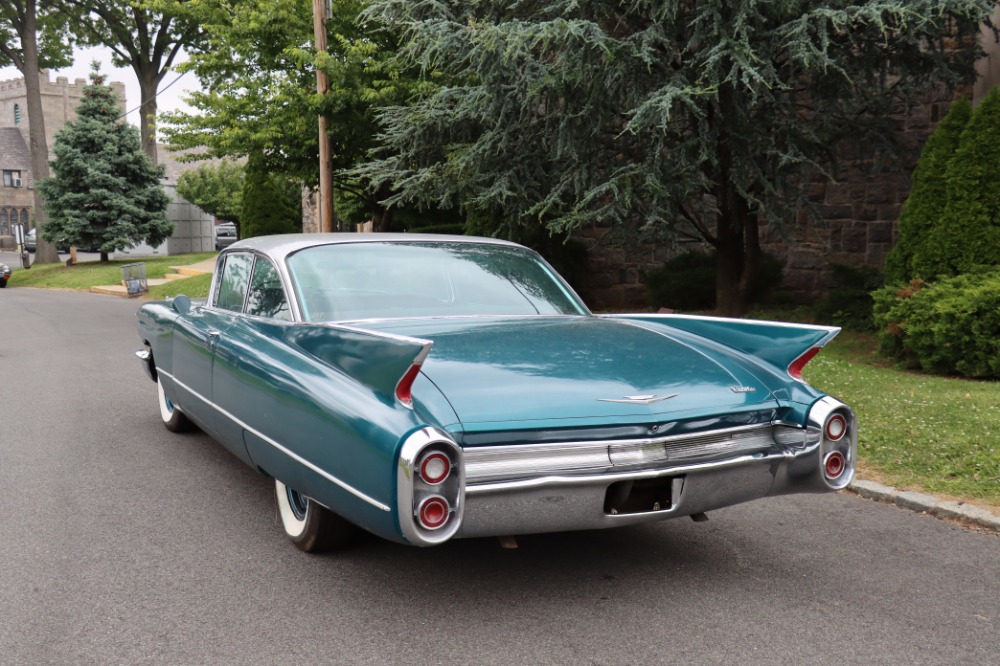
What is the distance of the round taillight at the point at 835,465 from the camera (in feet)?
12.8

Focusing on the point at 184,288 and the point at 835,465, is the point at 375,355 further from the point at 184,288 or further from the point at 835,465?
the point at 184,288

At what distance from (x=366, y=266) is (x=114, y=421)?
374 centimetres

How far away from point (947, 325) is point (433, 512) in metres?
6.79

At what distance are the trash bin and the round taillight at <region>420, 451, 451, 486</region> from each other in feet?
76.0

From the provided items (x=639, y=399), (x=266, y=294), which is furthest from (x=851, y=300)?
(x=639, y=399)

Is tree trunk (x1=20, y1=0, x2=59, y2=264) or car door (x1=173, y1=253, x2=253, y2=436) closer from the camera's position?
car door (x1=173, y1=253, x2=253, y2=436)

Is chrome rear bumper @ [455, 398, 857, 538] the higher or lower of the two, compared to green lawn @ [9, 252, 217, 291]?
higher

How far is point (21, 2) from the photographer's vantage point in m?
37.6

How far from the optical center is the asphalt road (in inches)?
129

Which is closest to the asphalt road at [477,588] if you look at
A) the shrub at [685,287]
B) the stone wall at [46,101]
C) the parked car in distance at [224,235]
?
the shrub at [685,287]

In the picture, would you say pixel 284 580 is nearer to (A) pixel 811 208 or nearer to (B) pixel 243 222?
(A) pixel 811 208

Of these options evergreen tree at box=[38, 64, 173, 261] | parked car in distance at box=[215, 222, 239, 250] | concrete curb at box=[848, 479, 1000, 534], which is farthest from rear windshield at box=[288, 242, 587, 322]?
parked car in distance at box=[215, 222, 239, 250]

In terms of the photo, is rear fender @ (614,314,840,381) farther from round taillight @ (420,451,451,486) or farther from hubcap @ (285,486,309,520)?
hubcap @ (285,486,309,520)

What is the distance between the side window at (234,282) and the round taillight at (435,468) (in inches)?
A: 96.3
